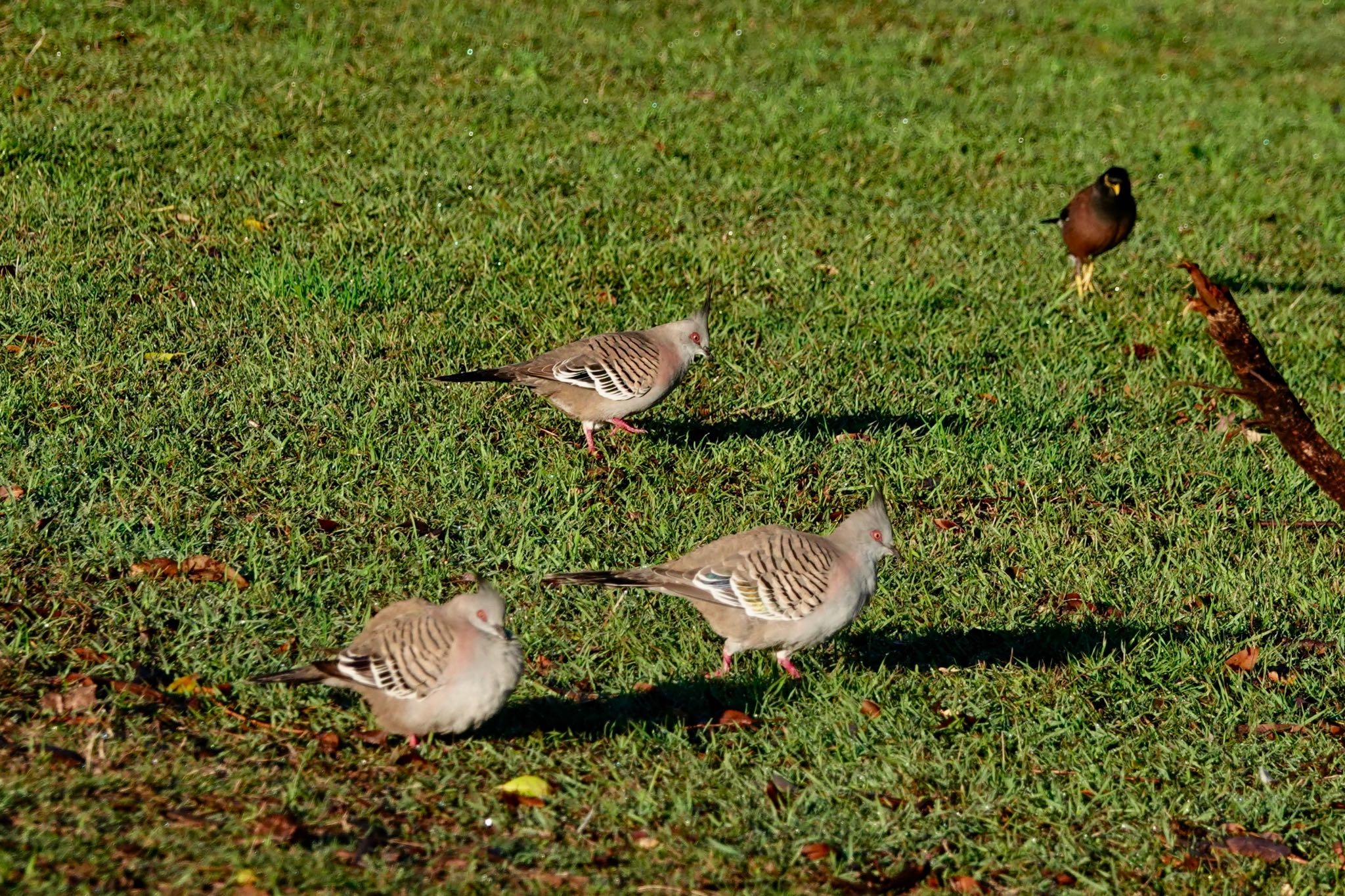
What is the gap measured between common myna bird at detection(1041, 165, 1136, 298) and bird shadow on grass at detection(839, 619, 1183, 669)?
476cm

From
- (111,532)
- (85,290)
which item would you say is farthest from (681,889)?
(85,290)

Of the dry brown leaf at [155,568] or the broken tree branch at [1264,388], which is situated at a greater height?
the broken tree branch at [1264,388]

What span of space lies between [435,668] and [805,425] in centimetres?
381

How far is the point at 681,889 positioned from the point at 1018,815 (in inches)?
54.8

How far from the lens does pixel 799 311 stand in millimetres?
9711

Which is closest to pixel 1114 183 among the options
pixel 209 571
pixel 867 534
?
pixel 867 534

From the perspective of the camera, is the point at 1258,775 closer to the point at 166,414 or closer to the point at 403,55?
the point at 166,414

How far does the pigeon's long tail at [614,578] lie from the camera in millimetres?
5453

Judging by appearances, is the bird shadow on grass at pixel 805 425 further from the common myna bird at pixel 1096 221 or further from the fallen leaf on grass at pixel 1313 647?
the common myna bird at pixel 1096 221

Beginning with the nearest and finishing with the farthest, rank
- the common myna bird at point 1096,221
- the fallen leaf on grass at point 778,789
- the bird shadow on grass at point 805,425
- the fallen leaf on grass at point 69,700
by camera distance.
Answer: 1. the fallen leaf on grass at point 69,700
2. the fallen leaf on grass at point 778,789
3. the bird shadow on grass at point 805,425
4. the common myna bird at point 1096,221

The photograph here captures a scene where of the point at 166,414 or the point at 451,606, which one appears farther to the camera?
the point at 166,414

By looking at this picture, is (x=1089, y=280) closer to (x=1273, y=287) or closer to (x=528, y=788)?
(x=1273, y=287)

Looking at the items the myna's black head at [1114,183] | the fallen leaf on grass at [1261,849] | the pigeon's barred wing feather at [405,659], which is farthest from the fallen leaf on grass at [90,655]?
the myna's black head at [1114,183]

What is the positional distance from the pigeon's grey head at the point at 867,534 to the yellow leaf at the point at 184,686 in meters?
2.47
